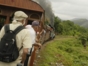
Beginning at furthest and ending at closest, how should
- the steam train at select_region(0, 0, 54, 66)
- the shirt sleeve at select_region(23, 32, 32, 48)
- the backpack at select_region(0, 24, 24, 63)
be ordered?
the steam train at select_region(0, 0, 54, 66) < the shirt sleeve at select_region(23, 32, 32, 48) < the backpack at select_region(0, 24, 24, 63)

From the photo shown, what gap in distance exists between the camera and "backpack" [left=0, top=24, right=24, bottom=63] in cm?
391

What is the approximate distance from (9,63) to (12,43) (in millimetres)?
382

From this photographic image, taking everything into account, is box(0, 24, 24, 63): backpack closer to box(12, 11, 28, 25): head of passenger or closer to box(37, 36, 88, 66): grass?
box(12, 11, 28, 25): head of passenger

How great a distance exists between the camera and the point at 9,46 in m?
3.90

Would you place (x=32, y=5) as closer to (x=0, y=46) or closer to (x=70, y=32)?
(x=0, y=46)

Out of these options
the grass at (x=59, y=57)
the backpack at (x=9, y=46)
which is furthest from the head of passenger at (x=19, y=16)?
the grass at (x=59, y=57)

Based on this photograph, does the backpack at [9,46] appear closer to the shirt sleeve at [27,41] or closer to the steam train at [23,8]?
the shirt sleeve at [27,41]

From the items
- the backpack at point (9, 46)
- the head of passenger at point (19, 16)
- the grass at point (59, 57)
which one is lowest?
the grass at point (59, 57)

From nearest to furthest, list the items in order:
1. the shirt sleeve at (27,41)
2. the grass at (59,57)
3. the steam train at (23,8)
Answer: the shirt sleeve at (27,41) < the grass at (59,57) < the steam train at (23,8)

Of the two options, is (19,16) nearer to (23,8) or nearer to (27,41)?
(27,41)

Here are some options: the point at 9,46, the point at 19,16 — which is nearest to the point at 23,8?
the point at 19,16

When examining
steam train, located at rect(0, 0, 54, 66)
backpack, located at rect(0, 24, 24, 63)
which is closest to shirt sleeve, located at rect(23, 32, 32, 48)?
backpack, located at rect(0, 24, 24, 63)

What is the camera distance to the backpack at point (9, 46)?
12.8ft

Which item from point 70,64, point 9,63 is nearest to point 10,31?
point 9,63
